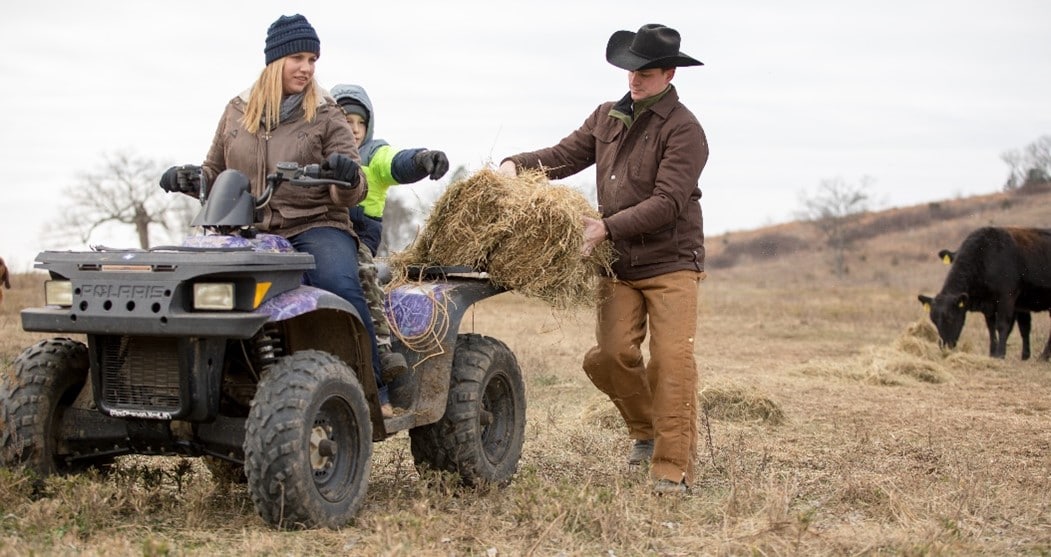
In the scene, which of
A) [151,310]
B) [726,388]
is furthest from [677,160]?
[726,388]

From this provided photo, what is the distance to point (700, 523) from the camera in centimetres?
547

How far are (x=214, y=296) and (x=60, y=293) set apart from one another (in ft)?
2.36

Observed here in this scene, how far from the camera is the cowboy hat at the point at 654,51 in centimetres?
638

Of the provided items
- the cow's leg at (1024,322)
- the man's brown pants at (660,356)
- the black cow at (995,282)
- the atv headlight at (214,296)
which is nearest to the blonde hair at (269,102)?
the atv headlight at (214,296)

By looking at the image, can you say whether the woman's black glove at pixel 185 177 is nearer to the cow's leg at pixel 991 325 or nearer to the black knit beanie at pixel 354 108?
the black knit beanie at pixel 354 108

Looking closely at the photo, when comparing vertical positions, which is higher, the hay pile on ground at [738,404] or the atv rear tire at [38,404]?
the atv rear tire at [38,404]

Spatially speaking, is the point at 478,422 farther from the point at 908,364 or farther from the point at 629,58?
the point at 908,364

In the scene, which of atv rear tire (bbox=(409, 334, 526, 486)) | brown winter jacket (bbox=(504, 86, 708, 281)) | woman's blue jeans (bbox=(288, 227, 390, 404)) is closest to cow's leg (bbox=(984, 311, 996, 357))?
brown winter jacket (bbox=(504, 86, 708, 281))

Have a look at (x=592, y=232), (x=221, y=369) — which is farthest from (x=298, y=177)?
(x=592, y=232)

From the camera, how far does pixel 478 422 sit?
6152 mm

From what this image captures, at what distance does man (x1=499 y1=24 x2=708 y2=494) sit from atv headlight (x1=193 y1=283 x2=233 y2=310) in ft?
6.94

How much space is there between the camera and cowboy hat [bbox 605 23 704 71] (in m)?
6.38

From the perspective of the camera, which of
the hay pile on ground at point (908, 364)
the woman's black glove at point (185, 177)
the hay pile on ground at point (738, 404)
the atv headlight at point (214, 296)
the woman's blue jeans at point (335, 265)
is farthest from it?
the hay pile on ground at point (908, 364)

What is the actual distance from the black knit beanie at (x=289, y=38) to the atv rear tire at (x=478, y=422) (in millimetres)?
1719
